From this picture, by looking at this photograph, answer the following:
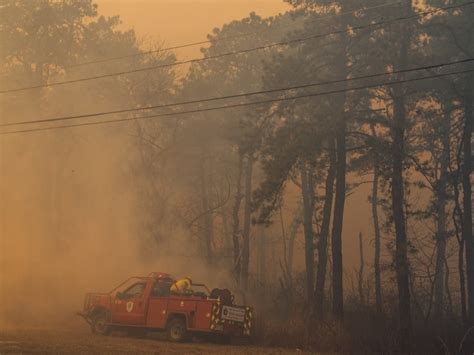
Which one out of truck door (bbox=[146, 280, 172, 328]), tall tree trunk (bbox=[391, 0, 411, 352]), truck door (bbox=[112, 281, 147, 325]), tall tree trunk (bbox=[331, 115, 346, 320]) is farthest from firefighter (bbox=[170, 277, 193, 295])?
tall tree trunk (bbox=[331, 115, 346, 320])

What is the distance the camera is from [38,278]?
124 feet

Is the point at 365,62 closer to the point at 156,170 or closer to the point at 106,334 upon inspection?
the point at 106,334

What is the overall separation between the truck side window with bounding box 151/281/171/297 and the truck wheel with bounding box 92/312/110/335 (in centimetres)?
250

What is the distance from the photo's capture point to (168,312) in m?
24.3

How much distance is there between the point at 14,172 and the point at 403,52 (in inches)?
1026

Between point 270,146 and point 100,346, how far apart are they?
12472 mm

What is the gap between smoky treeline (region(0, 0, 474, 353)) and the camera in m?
28.9

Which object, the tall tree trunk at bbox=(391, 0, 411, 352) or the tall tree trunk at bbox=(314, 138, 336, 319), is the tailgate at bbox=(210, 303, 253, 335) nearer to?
the tall tree trunk at bbox=(391, 0, 411, 352)

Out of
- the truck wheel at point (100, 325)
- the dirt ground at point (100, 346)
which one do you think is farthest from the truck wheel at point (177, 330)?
the truck wheel at point (100, 325)

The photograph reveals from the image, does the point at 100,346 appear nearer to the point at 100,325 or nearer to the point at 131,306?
the point at 131,306

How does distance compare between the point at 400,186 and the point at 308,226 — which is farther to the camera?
the point at 308,226

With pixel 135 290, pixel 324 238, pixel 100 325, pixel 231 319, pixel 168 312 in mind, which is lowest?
pixel 100 325

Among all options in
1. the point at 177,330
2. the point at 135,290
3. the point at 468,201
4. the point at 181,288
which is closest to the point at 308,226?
the point at 468,201

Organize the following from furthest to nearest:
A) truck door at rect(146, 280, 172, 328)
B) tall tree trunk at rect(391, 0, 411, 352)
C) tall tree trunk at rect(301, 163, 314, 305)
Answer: tall tree trunk at rect(301, 163, 314, 305) < tall tree trunk at rect(391, 0, 411, 352) < truck door at rect(146, 280, 172, 328)
